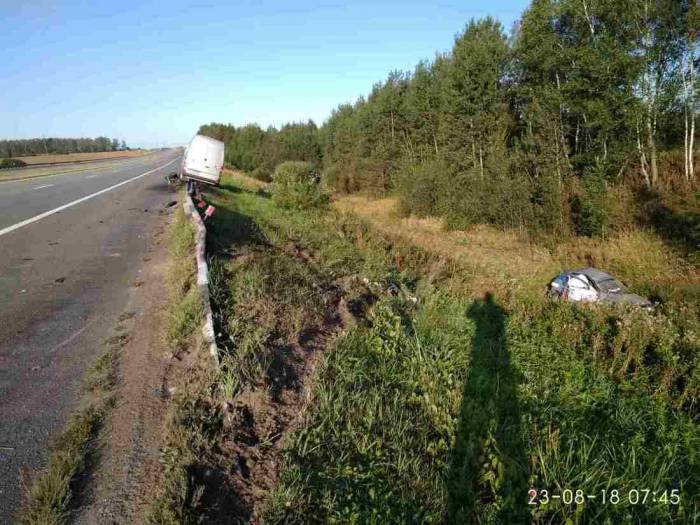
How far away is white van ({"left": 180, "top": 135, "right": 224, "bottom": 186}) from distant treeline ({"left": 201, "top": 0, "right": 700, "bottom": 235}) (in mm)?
11146

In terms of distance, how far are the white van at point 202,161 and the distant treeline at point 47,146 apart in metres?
73.9

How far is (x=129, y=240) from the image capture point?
25.2ft

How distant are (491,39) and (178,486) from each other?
23.0 metres

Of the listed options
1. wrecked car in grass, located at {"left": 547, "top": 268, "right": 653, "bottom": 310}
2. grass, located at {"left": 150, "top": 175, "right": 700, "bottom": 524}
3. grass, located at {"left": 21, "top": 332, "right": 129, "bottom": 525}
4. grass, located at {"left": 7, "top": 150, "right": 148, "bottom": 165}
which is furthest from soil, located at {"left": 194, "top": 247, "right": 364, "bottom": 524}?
grass, located at {"left": 7, "top": 150, "right": 148, "bottom": 165}

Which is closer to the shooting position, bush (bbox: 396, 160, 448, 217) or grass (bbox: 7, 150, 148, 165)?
bush (bbox: 396, 160, 448, 217)

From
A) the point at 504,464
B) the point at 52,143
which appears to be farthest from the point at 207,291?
the point at 52,143

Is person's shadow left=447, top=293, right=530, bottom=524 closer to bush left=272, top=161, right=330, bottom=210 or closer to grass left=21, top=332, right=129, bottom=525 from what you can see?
grass left=21, top=332, right=129, bottom=525

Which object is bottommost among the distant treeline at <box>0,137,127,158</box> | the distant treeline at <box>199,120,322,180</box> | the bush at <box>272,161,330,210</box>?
the bush at <box>272,161,330,210</box>

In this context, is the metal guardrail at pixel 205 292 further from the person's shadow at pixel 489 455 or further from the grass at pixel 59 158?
the grass at pixel 59 158

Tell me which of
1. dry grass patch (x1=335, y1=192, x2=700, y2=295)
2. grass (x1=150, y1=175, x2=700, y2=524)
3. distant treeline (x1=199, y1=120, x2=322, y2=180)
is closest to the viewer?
grass (x1=150, y1=175, x2=700, y2=524)

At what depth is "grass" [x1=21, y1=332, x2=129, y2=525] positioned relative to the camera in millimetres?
1998

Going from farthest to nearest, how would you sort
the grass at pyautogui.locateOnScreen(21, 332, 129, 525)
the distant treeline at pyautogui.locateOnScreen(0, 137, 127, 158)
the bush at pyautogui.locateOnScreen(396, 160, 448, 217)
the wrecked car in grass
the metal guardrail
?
the distant treeline at pyautogui.locateOnScreen(0, 137, 127, 158) → the bush at pyautogui.locateOnScreen(396, 160, 448, 217) → the wrecked car in grass → the metal guardrail → the grass at pyautogui.locateOnScreen(21, 332, 129, 525)

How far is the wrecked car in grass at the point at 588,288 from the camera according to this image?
323 inches

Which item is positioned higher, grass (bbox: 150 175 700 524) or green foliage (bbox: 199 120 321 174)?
green foliage (bbox: 199 120 321 174)
